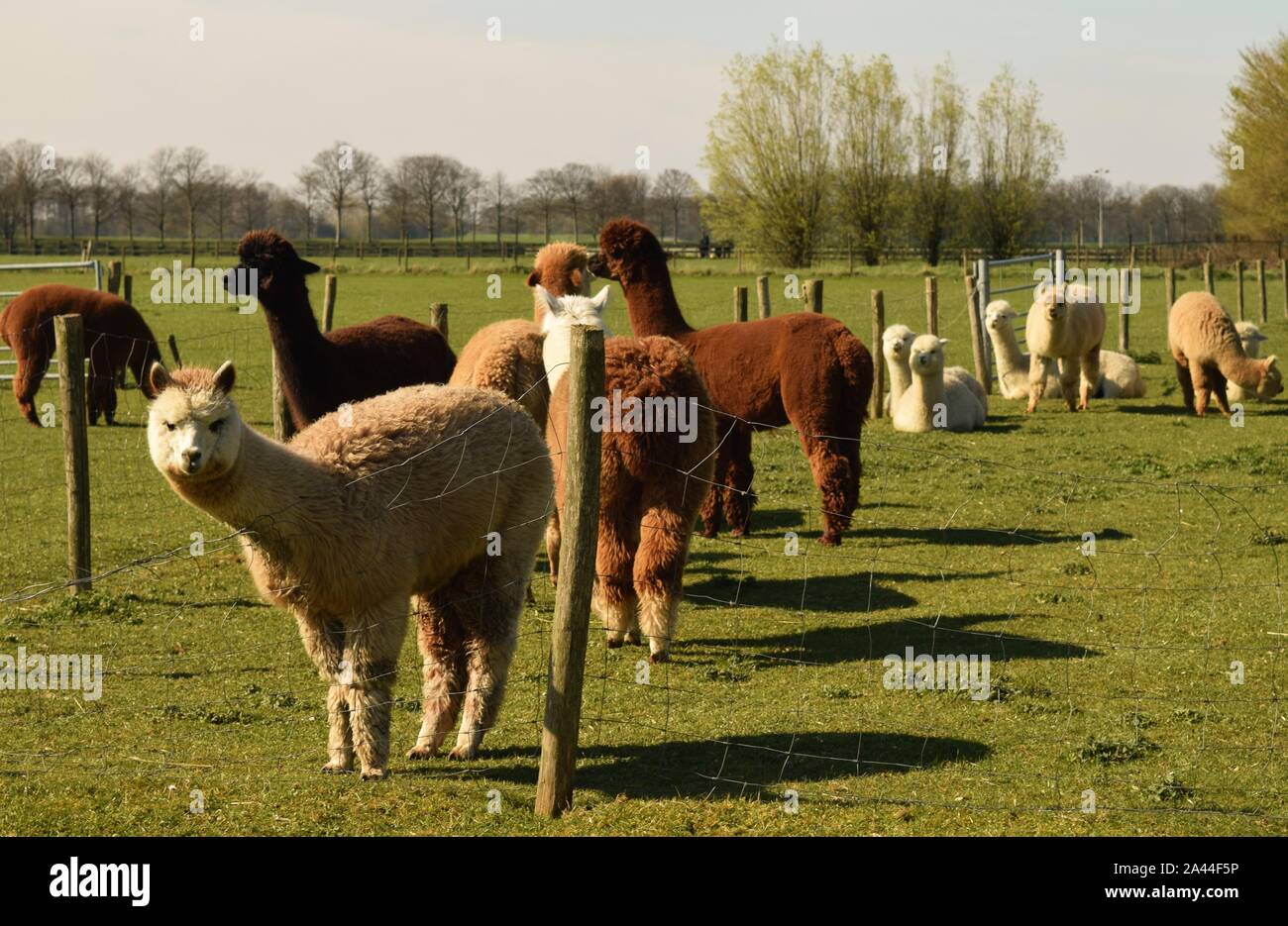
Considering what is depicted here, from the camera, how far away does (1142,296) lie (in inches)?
1455

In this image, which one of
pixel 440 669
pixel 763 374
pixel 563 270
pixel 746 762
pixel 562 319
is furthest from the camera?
pixel 763 374

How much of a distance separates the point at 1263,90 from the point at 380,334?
157 ft

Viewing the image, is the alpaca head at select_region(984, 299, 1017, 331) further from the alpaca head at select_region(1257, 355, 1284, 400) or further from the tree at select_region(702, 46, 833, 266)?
the tree at select_region(702, 46, 833, 266)

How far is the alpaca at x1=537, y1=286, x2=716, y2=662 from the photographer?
7.35 metres

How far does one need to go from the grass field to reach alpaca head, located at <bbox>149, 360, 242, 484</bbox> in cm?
128

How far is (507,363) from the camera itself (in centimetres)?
870

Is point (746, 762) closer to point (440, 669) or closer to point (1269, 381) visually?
point (440, 669)

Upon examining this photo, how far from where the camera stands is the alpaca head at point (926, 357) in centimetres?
1521

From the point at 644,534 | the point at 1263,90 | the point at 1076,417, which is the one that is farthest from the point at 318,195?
the point at 644,534

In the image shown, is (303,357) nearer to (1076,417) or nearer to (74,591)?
(74,591)

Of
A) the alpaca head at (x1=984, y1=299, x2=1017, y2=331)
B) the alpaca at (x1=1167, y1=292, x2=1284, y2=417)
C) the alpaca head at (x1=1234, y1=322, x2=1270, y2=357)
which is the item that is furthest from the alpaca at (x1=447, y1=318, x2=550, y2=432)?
the alpaca head at (x1=1234, y1=322, x2=1270, y2=357)

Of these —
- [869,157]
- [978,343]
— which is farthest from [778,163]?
[978,343]

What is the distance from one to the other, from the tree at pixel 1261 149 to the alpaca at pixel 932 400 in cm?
3707

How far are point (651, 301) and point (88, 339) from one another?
369 inches
